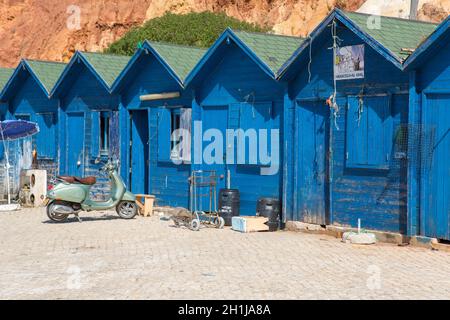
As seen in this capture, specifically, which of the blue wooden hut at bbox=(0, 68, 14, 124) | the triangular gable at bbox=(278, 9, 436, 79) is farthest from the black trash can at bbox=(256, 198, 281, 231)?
the blue wooden hut at bbox=(0, 68, 14, 124)

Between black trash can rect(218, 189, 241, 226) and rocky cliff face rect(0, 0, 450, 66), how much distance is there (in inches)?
1054

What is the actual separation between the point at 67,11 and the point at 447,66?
152 ft

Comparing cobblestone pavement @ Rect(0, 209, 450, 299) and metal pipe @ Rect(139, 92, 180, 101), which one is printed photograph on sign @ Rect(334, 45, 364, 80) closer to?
cobblestone pavement @ Rect(0, 209, 450, 299)

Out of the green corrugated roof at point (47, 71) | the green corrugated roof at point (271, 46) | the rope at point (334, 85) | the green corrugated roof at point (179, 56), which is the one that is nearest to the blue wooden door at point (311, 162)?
the rope at point (334, 85)

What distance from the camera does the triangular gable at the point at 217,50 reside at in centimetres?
1643

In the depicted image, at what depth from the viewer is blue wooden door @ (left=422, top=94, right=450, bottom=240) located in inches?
514

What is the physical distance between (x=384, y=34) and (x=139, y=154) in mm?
8897

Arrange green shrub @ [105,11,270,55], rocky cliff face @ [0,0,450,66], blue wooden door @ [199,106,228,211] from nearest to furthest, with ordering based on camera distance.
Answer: blue wooden door @ [199,106,228,211] < green shrub @ [105,11,270,55] < rocky cliff face @ [0,0,450,66]

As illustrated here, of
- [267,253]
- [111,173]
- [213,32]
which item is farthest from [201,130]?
[213,32]

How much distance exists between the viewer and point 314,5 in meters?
44.3

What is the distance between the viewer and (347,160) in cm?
1494

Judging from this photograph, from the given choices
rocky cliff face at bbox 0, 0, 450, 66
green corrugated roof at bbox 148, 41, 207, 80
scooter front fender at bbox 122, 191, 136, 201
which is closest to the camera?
scooter front fender at bbox 122, 191, 136, 201

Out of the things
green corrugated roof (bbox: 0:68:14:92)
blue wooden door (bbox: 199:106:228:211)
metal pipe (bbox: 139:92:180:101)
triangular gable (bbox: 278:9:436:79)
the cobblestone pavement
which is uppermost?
green corrugated roof (bbox: 0:68:14:92)
